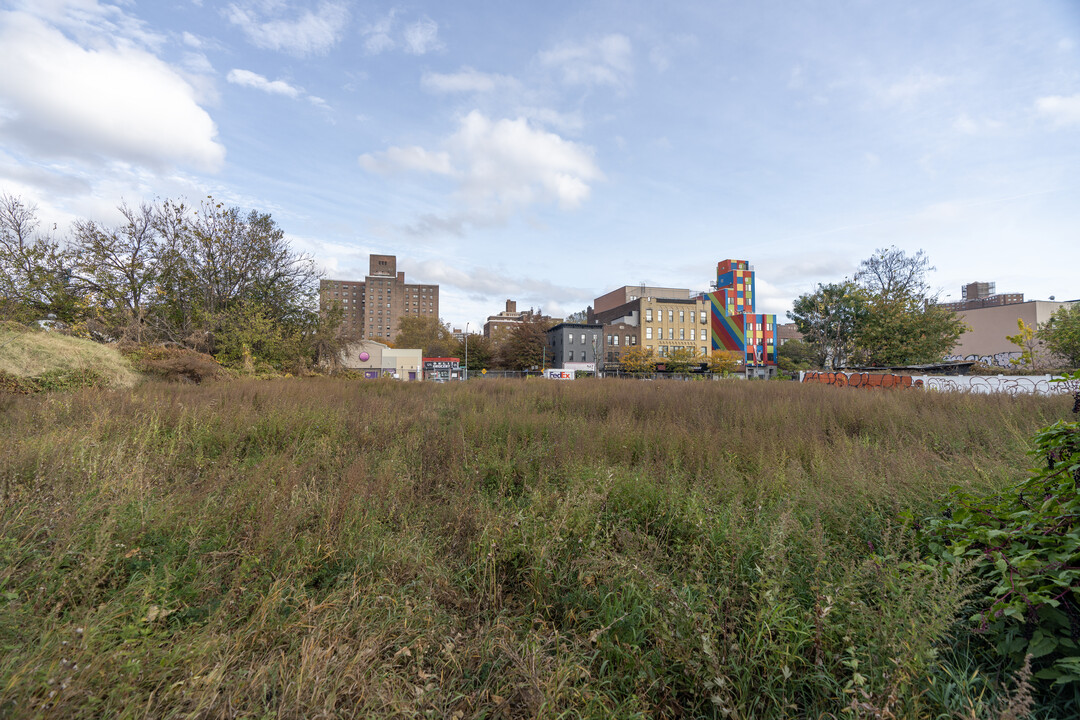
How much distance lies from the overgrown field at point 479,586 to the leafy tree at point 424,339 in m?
76.7

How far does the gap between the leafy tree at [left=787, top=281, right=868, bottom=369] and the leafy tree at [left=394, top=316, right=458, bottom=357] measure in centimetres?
6017

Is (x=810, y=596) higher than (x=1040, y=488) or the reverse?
the reverse

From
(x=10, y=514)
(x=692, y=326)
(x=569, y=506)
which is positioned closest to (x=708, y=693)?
(x=569, y=506)

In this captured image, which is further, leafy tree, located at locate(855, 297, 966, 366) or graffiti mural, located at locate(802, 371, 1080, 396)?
leafy tree, located at locate(855, 297, 966, 366)

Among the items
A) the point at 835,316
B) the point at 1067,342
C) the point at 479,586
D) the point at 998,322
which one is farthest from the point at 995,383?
the point at 998,322

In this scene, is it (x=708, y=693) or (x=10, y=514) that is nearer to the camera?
(x=708, y=693)

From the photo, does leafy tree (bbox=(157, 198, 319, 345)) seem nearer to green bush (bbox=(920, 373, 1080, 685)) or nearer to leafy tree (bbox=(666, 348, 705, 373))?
green bush (bbox=(920, 373, 1080, 685))

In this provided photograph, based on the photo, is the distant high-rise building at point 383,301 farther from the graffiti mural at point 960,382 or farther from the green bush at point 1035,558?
the green bush at point 1035,558

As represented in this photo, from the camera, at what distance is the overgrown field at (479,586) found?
199cm

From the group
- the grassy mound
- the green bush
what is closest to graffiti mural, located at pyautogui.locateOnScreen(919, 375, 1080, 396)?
the green bush

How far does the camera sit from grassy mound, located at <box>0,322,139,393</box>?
9.97m

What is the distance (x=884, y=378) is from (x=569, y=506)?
25591 mm

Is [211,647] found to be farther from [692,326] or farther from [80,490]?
[692,326]

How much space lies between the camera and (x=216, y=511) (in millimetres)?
3666
